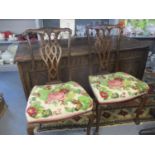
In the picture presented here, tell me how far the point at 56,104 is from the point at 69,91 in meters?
0.18

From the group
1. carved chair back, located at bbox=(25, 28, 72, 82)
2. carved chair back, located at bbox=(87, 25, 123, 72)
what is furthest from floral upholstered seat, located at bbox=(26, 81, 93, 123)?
carved chair back, located at bbox=(87, 25, 123, 72)

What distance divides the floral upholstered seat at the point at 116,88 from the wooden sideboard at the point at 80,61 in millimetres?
276

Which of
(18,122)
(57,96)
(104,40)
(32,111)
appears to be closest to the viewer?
(32,111)

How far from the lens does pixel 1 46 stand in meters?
2.87

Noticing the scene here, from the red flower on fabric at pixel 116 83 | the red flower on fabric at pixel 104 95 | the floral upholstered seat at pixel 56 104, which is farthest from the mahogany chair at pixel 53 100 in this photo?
the red flower on fabric at pixel 116 83

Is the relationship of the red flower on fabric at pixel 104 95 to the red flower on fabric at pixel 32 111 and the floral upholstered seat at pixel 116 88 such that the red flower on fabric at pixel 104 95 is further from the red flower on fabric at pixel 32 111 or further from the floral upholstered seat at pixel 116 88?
the red flower on fabric at pixel 32 111

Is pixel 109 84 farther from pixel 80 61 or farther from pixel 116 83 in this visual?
pixel 80 61

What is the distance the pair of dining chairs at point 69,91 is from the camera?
117 centimetres

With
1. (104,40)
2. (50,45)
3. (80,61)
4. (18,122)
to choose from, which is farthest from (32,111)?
(104,40)

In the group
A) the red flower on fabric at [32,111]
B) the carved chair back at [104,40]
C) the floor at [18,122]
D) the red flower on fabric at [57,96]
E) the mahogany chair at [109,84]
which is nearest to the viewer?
the red flower on fabric at [32,111]

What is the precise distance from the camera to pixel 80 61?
1706 millimetres
